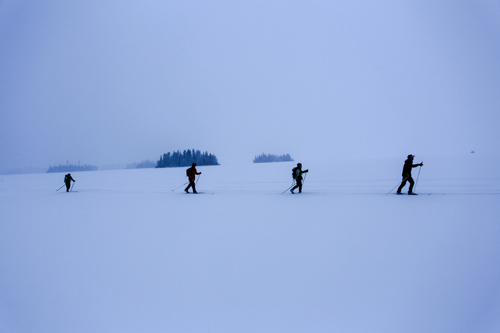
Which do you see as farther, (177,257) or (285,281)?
(177,257)

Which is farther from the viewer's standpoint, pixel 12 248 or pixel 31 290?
pixel 12 248

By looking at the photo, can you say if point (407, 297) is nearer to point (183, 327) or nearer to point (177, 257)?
point (183, 327)

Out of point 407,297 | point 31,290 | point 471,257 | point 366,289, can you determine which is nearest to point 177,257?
point 31,290

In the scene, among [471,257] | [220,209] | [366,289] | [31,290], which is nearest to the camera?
[366,289]

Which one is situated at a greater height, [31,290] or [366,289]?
[366,289]

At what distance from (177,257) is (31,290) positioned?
2109 mm

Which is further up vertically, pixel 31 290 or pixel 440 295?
pixel 440 295

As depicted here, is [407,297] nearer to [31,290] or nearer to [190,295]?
[190,295]

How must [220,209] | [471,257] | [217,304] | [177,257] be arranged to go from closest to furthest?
[217,304] → [471,257] → [177,257] → [220,209]

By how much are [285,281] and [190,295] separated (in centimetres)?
138

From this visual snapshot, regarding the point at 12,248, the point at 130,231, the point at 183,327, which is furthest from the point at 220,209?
the point at 183,327

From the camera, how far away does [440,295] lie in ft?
10.1

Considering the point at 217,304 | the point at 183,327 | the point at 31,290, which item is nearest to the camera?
the point at 183,327

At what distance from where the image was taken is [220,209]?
28.9 feet
